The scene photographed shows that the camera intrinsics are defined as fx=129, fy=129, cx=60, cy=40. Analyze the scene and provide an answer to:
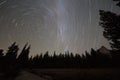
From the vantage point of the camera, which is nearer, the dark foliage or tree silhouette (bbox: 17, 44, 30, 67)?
the dark foliage

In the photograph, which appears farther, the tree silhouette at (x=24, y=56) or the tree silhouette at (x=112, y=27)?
the tree silhouette at (x=24, y=56)

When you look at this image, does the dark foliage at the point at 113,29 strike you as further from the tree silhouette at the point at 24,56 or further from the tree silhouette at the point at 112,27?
the tree silhouette at the point at 24,56

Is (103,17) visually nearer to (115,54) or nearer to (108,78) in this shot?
(115,54)

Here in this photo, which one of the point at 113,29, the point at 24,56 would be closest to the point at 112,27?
the point at 113,29

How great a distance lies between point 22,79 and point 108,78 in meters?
8.10

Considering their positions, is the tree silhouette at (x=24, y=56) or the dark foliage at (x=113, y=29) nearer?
the dark foliage at (x=113, y=29)

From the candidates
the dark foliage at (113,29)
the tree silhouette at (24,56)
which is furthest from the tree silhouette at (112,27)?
the tree silhouette at (24,56)

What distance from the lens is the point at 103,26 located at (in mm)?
22453

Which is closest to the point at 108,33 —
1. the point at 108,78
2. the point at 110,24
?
the point at 110,24

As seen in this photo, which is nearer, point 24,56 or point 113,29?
point 113,29

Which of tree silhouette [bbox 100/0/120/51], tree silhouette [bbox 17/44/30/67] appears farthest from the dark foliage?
tree silhouette [bbox 17/44/30/67]

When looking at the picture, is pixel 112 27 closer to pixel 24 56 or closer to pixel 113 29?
pixel 113 29

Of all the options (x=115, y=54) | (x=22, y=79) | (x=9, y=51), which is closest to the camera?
(x=22, y=79)

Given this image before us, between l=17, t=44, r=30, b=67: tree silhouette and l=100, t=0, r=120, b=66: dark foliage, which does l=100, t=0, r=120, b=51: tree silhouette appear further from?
l=17, t=44, r=30, b=67: tree silhouette
